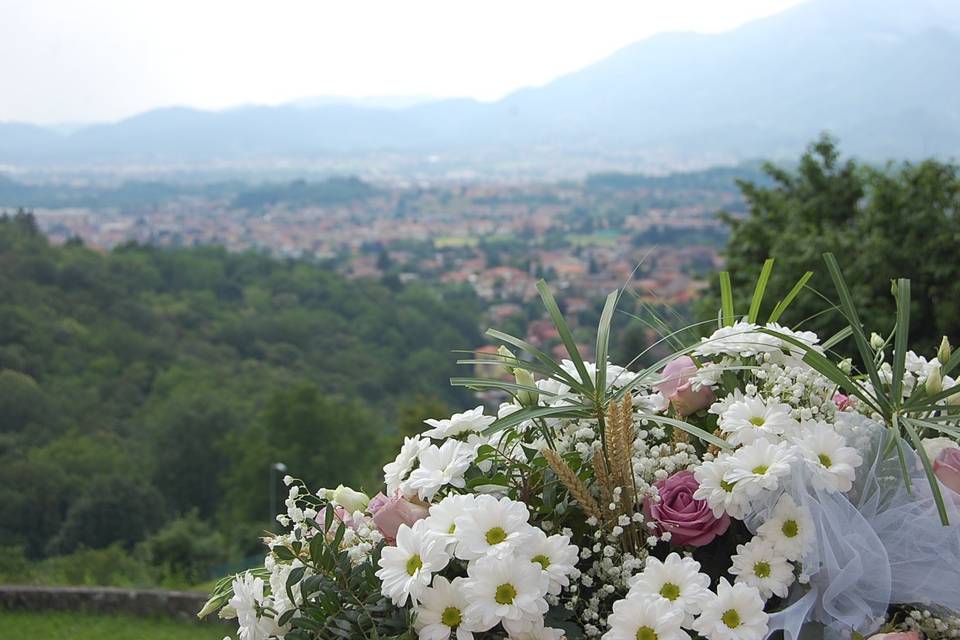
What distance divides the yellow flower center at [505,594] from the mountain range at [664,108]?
3051 inches

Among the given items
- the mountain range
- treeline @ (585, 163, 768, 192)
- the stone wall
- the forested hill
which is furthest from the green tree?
the mountain range

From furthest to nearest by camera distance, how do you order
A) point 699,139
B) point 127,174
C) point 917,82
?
point 699,139, point 917,82, point 127,174

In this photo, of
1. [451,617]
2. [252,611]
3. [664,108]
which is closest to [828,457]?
[451,617]

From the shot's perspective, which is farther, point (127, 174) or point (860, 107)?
point (860, 107)

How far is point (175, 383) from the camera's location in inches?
945

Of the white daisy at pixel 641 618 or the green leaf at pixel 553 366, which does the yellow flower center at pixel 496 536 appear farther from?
the green leaf at pixel 553 366

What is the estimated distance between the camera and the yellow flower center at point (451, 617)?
904mm

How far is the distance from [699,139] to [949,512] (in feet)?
302

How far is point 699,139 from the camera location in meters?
89.2

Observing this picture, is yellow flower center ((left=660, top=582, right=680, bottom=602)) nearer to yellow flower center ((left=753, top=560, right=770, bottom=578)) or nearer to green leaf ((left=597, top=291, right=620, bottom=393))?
yellow flower center ((left=753, top=560, right=770, bottom=578))

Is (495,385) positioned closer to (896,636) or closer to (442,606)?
(442,606)

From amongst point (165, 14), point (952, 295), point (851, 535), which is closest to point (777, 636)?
point (851, 535)

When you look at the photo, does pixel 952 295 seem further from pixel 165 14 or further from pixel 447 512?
pixel 165 14

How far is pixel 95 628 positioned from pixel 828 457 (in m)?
5.19
